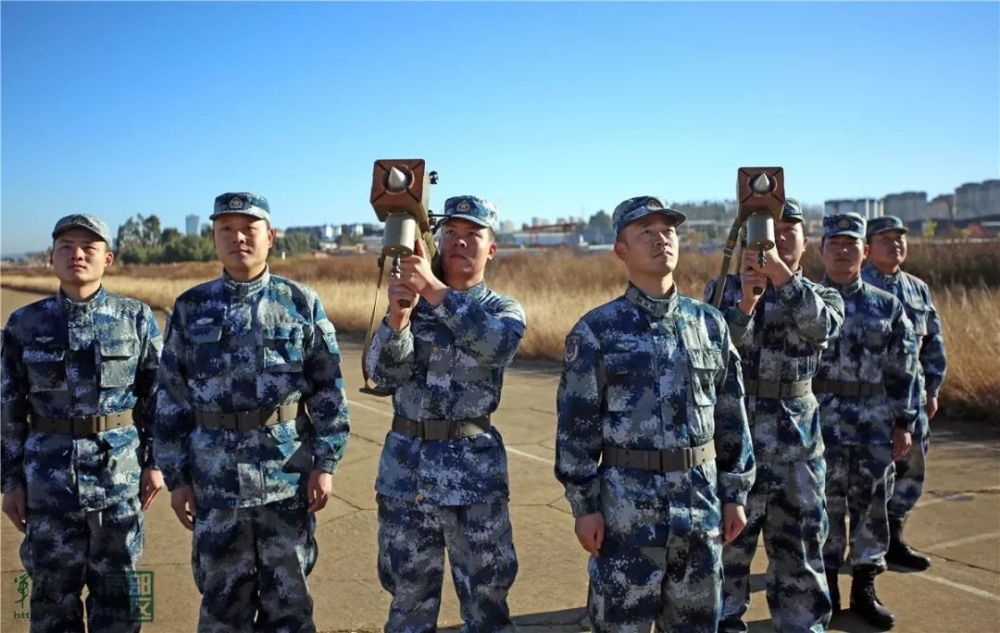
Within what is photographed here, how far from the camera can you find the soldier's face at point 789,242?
151 inches

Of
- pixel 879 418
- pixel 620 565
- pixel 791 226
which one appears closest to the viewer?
pixel 620 565

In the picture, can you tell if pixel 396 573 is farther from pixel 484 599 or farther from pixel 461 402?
pixel 461 402

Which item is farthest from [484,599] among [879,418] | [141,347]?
[879,418]

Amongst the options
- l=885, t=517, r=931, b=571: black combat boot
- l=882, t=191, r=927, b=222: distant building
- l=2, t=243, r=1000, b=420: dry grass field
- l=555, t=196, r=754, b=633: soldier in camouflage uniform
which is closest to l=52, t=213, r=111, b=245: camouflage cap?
l=555, t=196, r=754, b=633: soldier in camouflage uniform

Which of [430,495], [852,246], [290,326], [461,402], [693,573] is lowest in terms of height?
[693,573]

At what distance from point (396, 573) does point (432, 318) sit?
1.04 meters

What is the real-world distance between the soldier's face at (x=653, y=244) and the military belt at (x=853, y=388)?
2.04m

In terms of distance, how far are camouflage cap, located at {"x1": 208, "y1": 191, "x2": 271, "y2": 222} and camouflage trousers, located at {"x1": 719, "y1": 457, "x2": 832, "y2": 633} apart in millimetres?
2606

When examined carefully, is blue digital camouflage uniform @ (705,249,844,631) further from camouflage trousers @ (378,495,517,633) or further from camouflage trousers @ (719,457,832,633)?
camouflage trousers @ (378,495,517,633)

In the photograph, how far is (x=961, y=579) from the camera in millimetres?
4688

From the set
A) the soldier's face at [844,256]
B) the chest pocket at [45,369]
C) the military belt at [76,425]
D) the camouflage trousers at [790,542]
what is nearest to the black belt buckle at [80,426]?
the military belt at [76,425]

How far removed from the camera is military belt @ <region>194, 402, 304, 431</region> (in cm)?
327

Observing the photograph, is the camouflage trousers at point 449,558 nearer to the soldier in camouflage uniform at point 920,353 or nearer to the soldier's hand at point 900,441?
the soldier's hand at point 900,441

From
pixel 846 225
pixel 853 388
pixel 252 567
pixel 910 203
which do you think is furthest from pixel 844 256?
pixel 910 203
